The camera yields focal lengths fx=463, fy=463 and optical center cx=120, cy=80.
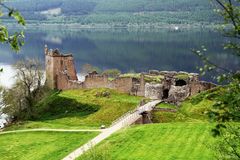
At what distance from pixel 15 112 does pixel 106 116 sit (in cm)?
1745

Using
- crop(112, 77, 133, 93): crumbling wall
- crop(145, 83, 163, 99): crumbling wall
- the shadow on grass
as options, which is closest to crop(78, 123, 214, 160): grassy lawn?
crop(145, 83, 163, 99): crumbling wall

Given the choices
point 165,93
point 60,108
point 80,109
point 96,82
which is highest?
point 165,93

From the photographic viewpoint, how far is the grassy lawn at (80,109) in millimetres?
58900

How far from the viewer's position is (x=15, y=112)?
70.7m

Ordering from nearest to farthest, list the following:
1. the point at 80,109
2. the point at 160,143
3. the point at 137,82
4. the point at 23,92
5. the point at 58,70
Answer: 1. the point at 160,143
2. the point at 80,109
3. the point at 23,92
4. the point at 137,82
5. the point at 58,70

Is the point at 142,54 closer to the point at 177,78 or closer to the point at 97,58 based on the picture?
the point at 97,58

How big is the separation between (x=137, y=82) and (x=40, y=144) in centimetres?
2711

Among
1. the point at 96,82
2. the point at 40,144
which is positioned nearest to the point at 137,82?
the point at 96,82

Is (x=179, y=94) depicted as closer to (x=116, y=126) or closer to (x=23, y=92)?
(x=116, y=126)

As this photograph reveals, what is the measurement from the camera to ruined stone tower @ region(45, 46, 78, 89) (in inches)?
3184

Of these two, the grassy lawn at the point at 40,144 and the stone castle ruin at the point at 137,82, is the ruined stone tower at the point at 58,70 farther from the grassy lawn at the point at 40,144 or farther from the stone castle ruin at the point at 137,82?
the grassy lawn at the point at 40,144

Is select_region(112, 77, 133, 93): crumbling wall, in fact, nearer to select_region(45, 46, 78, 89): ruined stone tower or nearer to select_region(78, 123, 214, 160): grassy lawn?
select_region(45, 46, 78, 89): ruined stone tower

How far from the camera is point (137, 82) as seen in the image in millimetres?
69938

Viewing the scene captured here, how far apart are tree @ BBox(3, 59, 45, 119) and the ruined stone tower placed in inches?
387
